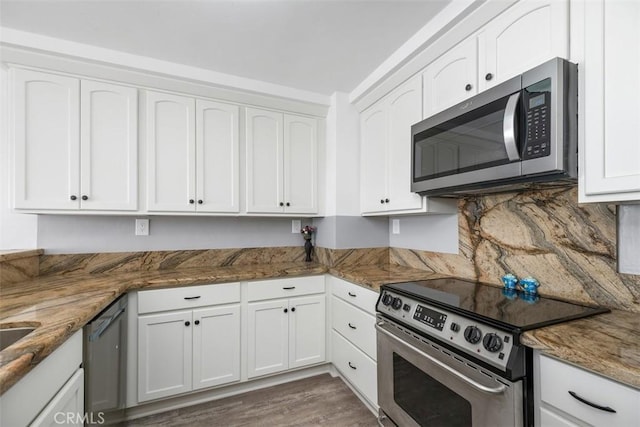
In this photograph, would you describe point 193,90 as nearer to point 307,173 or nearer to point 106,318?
point 307,173

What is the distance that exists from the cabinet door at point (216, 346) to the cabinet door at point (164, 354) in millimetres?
58

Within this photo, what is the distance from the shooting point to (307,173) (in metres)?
2.66

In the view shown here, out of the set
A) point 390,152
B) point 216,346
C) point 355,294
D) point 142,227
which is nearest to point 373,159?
point 390,152

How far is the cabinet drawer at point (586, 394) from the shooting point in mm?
780

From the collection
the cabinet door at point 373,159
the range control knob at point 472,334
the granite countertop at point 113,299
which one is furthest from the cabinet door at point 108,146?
the range control knob at point 472,334

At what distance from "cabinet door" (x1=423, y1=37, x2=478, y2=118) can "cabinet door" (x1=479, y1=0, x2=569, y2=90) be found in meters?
0.06

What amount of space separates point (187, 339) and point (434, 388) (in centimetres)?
159

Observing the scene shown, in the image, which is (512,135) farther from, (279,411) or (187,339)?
(187,339)

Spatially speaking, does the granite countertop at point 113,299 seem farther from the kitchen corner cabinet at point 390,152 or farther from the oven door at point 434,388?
the kitchen corner cabinet at point 390,152

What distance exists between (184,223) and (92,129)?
93 cm

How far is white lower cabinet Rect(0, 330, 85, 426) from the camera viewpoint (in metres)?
0.79

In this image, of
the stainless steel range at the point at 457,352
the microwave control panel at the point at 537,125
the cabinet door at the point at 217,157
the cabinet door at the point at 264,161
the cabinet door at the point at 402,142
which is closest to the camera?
the stainless steel range at the point at 457,352

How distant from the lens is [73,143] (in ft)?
6.36

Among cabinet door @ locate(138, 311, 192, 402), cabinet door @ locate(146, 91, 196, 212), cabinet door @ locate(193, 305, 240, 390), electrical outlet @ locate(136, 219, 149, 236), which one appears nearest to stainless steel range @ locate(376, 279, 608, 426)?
cabinet door @ locate(193, 305, 240, 390)
